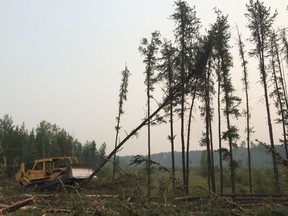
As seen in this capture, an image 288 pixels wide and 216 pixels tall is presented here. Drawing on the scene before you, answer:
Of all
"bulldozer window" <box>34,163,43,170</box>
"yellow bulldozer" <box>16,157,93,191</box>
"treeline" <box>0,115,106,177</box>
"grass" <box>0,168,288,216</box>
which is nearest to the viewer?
"grass" <box>0,168,288,216</box>

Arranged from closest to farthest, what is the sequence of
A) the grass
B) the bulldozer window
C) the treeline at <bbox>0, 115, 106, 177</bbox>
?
the grass < the bulldozer window < the treeline at <bbox>0, 115, 106, 177</bbox>

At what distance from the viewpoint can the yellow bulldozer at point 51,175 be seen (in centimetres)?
2042

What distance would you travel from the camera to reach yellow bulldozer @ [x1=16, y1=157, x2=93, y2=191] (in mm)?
20422

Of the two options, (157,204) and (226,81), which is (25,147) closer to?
(226,81)

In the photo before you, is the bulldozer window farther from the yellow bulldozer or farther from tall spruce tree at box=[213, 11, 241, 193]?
tall spruce tree at box=[213, 11, 241, 193]

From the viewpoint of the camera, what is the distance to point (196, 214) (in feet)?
21.7

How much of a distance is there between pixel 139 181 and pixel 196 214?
5.18 ft

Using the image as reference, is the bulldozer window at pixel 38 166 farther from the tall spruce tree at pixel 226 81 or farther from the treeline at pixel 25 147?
the treeline at pixel 25 147

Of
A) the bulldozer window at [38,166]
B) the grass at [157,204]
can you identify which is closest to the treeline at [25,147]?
the bulldozer window at [38,166]

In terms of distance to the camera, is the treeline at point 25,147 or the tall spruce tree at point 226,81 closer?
the tall spruce tree at point 226,81

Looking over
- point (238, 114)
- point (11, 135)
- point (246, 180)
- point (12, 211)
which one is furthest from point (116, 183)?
point (11, 135)

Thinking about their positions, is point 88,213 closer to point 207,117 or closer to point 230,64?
point 207,117

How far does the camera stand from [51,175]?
22.8 meters

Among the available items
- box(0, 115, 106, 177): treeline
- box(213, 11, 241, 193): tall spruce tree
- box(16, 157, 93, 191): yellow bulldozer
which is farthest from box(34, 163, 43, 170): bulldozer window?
box(0, 115, 106, 177): treeline
